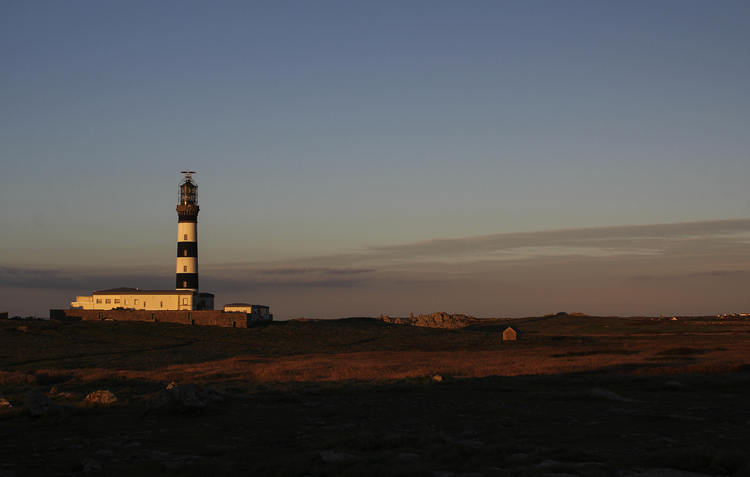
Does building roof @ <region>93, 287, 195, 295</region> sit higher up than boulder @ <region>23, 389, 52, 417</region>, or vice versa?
building roof @ <region>93, 287, 195, 295</region>

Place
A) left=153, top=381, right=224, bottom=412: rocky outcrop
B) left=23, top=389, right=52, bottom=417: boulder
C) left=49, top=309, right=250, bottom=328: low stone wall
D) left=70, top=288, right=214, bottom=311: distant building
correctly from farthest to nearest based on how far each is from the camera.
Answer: left=70, top=288, right=214, bottom=311: distant building, left=49, top=309, right=250, bottom=328: low stone wall, left=153, top=381, right=224, bottom=412: rocky outcrop, left=23, top=389, right=52, bottom=417: boulder

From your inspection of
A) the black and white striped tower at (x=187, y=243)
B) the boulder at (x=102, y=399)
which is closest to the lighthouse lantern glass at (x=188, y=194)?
the black and white striped tower at (x=187, y=243)

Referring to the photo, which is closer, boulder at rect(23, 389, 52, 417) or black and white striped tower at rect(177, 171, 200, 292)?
boulder at rect(23, 389, 52, 417)

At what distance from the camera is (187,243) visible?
94812 mm

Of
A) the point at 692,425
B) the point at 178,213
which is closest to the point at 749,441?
the point at 692,425

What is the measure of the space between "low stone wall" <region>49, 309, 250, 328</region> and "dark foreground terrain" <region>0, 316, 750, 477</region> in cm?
3814

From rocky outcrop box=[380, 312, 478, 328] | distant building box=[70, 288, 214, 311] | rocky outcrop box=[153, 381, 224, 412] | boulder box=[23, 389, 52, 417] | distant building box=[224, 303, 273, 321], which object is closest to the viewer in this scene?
boulder box=[23, 389, 52, 417]

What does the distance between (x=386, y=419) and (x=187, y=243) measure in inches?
3041

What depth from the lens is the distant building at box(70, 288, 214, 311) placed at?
92.8m

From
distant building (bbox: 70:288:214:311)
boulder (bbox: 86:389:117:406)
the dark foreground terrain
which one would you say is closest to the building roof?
distant building (bbox: 70:288:214:311)

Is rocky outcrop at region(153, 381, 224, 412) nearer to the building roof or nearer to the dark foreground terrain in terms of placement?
the dark foreground terrain

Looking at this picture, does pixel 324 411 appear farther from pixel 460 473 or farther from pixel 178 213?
pixel 178 213

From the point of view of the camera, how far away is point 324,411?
2389 centimetres

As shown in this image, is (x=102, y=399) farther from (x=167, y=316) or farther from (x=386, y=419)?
(x=167, y=316)
